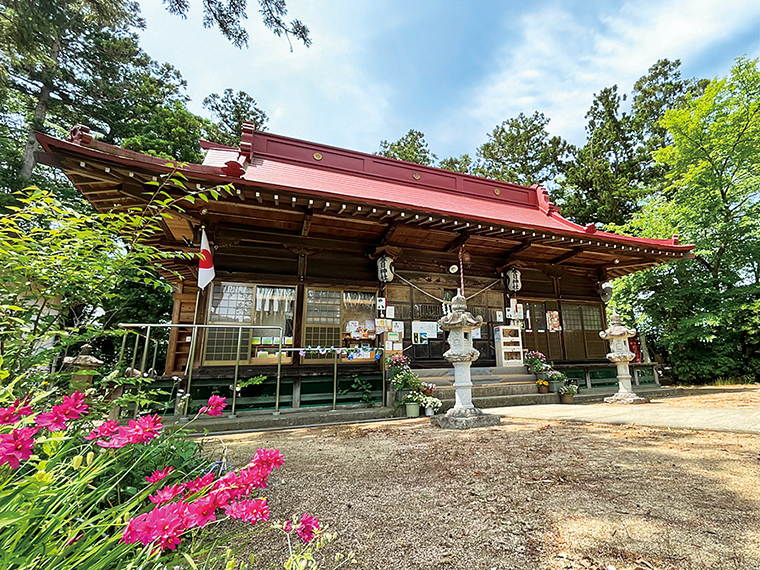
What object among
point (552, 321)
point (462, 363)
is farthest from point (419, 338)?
point (552, 321)

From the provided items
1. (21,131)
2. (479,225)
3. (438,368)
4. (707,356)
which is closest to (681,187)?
(707,356)

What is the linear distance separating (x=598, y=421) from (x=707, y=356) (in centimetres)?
1027

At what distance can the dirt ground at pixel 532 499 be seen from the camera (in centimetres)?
155

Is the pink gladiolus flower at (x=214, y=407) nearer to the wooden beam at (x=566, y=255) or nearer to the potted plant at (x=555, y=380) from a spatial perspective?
the potted plant at (x=555, y=380)

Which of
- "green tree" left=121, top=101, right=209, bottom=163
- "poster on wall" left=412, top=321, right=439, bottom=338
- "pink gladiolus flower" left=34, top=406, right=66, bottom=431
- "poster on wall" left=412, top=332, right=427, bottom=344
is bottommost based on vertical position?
"pink gladiolus flower" left=34, top=406, right=66, bottom=431

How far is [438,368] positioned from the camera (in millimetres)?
7438

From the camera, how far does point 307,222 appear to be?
639 centimetres

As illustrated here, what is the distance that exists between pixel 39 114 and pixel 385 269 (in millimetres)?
13765

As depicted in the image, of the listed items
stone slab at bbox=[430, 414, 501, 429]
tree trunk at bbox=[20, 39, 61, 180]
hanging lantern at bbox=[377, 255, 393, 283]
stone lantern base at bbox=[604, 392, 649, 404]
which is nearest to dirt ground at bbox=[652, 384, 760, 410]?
stone lantern base at bbox=[604, 392, 649, 404]

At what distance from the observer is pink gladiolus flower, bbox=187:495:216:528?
0.93 metres

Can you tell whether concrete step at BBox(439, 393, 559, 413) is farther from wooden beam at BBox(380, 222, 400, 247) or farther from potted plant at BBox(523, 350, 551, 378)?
wooden beam at BBox(380, 222, 400, 247)

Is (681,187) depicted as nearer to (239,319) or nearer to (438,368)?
(438,368)

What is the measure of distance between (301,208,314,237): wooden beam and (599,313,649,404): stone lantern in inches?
257

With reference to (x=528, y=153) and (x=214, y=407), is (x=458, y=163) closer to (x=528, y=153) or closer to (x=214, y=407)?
(x=528, y=153)
